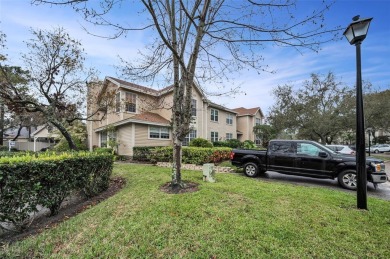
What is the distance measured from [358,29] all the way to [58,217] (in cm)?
829

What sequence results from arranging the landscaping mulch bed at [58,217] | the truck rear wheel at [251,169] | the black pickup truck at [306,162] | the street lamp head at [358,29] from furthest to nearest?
the truck rear wheel at [251,169]
the black pickup truck at [306,162]
the street lamp head at [358,29]
the landscaping mulch bed at [58,217]

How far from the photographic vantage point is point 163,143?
63.6 ft

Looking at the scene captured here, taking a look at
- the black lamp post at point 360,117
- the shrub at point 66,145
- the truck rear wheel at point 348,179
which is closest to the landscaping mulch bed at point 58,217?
the black lamp post at point 360,117

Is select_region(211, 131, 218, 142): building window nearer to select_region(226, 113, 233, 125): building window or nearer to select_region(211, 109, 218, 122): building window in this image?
Result: select_region(211, 109, 218, 122): building window

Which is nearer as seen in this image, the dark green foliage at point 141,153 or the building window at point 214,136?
the dark green foliage at point 141,153

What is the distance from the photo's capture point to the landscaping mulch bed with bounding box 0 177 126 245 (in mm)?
3912

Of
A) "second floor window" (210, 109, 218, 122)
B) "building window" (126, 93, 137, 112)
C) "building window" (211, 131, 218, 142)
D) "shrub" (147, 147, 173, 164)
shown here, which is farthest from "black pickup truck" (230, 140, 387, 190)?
"second floor window" (210, 109, 218, 122)

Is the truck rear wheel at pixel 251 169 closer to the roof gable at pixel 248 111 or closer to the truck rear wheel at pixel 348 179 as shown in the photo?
the truck rear wheel at pixel 348 179

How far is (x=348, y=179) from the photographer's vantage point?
774 cm

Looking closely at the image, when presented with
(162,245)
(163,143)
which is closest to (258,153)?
A: (162,245)

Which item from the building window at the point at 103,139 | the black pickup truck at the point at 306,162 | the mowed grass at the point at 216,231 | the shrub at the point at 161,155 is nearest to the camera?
the mowed grass at the point at 216,231

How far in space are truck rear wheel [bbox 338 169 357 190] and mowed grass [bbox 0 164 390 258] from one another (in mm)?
2542

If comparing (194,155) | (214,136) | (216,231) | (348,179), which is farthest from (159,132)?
(216,231)

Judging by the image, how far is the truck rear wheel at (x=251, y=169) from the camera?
9812 mm
